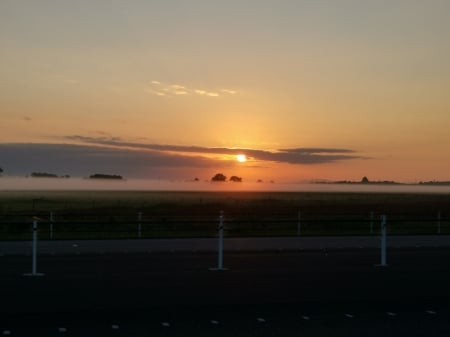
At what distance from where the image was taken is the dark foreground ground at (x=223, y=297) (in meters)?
8.60

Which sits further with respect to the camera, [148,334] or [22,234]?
[22,234]

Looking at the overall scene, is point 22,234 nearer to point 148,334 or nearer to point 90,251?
point 90,251

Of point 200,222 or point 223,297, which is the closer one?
point 223,297

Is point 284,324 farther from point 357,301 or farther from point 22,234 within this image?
point 22,234

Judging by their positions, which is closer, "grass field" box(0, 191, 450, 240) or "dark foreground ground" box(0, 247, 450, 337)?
"dark foreground ground" box(0, 247, 450, 337)

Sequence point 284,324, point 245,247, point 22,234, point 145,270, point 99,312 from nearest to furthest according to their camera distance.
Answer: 1. point 284,324
2. point 99,312
3. point 145,270
4. point 245,247
5. point 22,234

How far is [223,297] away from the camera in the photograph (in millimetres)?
11016

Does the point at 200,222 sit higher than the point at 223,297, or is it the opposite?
the point at 200,222

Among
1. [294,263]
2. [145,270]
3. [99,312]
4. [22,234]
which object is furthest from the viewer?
[22,234]

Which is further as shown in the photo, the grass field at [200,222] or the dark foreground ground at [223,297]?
the grass field at [200,222]

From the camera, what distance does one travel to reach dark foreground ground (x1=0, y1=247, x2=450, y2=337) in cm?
860

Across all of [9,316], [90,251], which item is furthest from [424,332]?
[90,251]

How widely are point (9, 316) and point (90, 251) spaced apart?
1010 cm

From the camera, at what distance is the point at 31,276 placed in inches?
527
